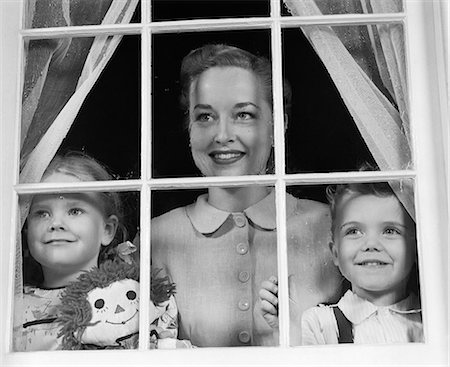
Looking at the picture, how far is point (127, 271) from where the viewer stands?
2.06 meters

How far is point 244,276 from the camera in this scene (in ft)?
6.75

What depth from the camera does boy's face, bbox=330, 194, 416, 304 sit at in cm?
203

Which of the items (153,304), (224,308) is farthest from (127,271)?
(224,308)

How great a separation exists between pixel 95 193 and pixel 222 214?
0.31m

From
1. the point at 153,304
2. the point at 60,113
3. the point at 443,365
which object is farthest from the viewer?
the point at 60,113

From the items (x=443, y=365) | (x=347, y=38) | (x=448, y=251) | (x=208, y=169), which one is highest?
(x=347, y=38)

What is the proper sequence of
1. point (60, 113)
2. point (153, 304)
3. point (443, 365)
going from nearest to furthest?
point (443, 365), point (153, 304), point (60, 113)

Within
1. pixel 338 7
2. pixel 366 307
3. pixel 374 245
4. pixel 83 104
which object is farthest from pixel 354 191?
pixel 83 104

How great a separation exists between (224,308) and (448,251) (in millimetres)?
522

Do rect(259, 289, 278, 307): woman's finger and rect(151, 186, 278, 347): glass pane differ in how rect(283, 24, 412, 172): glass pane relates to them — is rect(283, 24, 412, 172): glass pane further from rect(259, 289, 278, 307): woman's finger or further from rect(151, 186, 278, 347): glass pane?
rect(259, 289, 278, 307): woman's finger

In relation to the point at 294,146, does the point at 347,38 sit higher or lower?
higher

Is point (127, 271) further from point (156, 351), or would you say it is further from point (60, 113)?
point (60, 113)

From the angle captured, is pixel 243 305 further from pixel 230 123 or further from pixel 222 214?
pixel 230 123

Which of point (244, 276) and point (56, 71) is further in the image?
point (56, 71)
